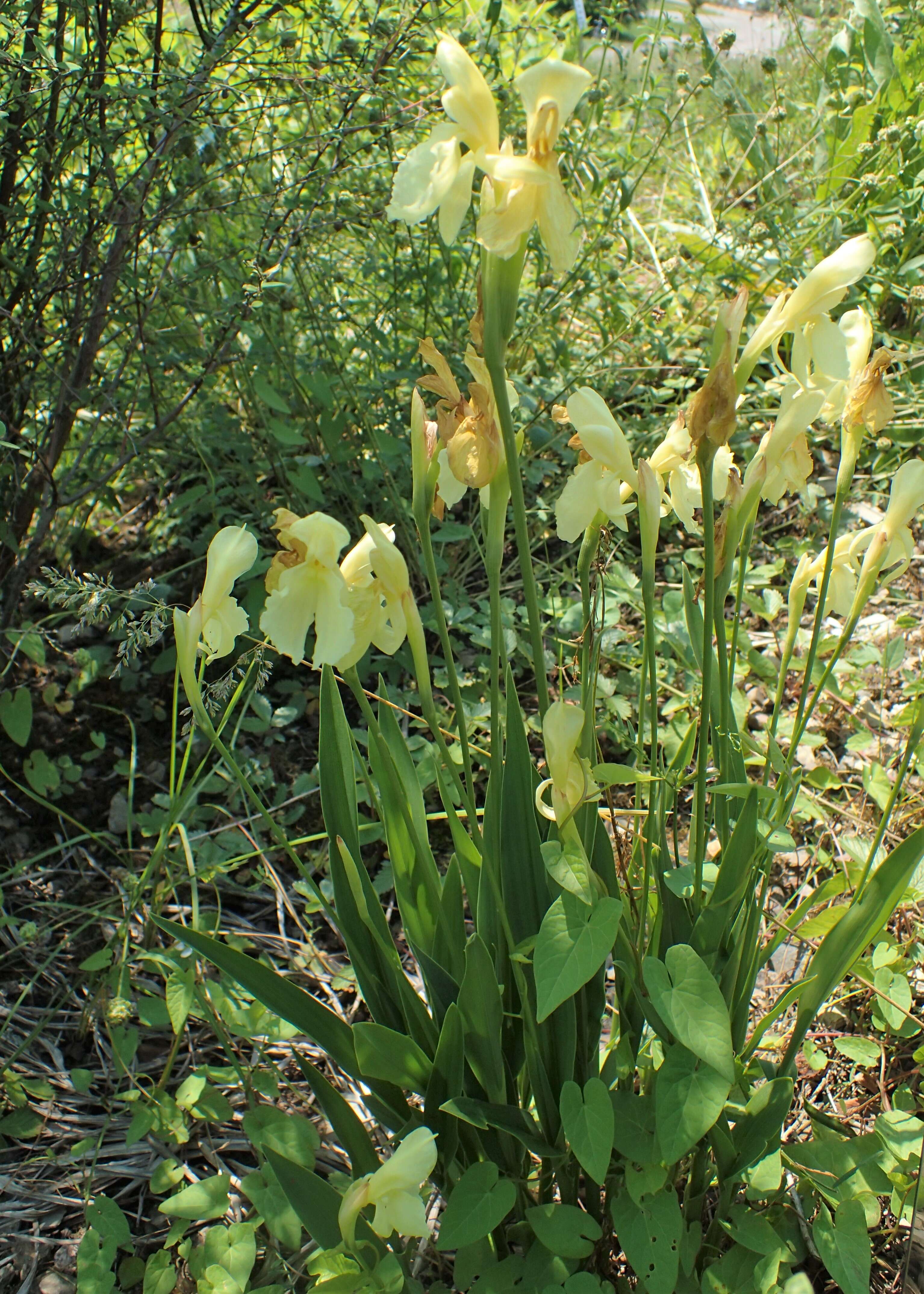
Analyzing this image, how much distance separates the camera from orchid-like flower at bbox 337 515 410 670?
811 mm

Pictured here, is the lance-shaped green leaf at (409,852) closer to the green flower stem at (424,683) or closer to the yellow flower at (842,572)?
the green flower stem at (424,683)

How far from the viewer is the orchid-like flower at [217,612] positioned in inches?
33.2

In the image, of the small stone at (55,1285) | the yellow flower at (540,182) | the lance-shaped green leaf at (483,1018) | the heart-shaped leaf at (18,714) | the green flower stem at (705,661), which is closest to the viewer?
the yellow flower at (540,182)

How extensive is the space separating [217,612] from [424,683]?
0.68 ft

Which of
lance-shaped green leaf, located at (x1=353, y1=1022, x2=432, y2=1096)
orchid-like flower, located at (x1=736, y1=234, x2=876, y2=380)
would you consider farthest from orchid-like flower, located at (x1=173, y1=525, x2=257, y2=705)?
orchid-like flower, located at (x1=736, y1=234, x2=876, y2=380)

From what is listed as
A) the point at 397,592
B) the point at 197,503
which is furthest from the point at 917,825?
the point at 197,503

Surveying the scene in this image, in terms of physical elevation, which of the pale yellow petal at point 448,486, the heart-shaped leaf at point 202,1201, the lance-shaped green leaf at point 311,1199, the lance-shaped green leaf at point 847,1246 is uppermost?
the pale yellow petal at point 448,486

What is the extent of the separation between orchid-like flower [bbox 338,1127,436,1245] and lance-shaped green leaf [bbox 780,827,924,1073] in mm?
430

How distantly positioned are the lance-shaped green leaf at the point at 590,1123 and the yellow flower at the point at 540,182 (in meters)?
0.74

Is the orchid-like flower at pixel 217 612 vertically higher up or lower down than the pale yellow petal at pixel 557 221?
lower down

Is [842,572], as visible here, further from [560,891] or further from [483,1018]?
[483,1018]

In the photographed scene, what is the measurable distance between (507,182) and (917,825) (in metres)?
1.43

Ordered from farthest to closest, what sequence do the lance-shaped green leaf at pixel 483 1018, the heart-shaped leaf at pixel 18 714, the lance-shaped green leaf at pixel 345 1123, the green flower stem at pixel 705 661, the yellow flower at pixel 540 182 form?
the heart-shaped leaf at pixel 18 714, the lance-shaped green leaf at pixel 345 1123, the lance-shaped green leaf at pixel 483 1018, the green flower stem at pixel 705 661, the yellow flower at pixel 540 182

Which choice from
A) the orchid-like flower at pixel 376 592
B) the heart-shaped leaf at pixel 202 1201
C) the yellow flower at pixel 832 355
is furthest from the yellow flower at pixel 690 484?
the heart-shaped leaf at pixel 202 1201
